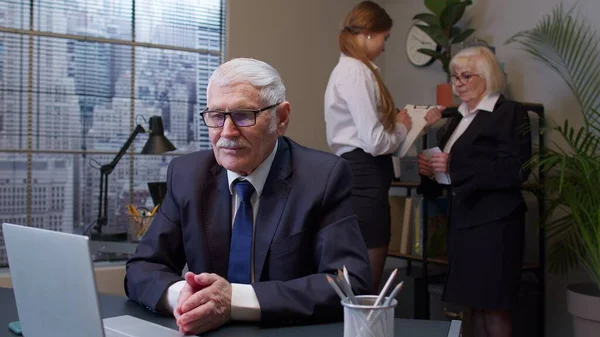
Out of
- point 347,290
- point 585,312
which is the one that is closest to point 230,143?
point 347,290

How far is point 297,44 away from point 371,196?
1706 millimetres

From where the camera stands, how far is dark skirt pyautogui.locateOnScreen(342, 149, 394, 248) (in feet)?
9.41

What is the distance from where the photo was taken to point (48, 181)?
11.7ft

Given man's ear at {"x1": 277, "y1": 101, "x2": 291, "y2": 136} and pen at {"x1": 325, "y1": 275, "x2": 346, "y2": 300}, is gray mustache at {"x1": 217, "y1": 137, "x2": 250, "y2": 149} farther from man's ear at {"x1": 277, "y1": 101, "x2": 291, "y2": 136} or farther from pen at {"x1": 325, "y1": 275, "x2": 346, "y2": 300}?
pen at {"x1": 325, "y1": 275, "x2": 346, "y2": 300}

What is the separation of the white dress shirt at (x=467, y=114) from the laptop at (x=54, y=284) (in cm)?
211

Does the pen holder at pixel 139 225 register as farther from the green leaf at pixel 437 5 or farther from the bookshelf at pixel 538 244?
the green leaf at pixel 437 5

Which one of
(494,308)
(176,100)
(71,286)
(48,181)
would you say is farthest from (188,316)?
(176,100)

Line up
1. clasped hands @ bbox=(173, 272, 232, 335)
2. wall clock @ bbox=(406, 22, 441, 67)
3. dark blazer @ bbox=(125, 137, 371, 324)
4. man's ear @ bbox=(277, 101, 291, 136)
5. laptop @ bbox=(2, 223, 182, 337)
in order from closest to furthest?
laptop @ bbox=(2, 223, 182, 337)
clasped hands @ bbox=(173, 272, 232, 335)
dark blazer @ bbox=(125, 137, 371, 324)
man's ear @ bbox=(277, 101, 291, 136)
wall clock @ bbox=(406, 22, 441, 67)

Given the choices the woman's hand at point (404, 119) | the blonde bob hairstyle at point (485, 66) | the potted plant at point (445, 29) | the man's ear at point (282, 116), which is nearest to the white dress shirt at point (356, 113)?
the woman's hand at point (404, 119)

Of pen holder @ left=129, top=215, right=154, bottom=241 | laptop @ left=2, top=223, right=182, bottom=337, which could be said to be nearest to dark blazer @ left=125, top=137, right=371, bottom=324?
laptop @ left=2, top=223, right=182, bottom=337

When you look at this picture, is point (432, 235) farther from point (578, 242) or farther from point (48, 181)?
point (48, 181)

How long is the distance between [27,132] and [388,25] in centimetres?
190

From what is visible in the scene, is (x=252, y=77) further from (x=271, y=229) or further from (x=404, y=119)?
(x=404, y=119)

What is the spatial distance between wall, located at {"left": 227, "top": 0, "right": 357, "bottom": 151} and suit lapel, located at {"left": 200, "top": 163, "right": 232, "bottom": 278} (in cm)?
243
